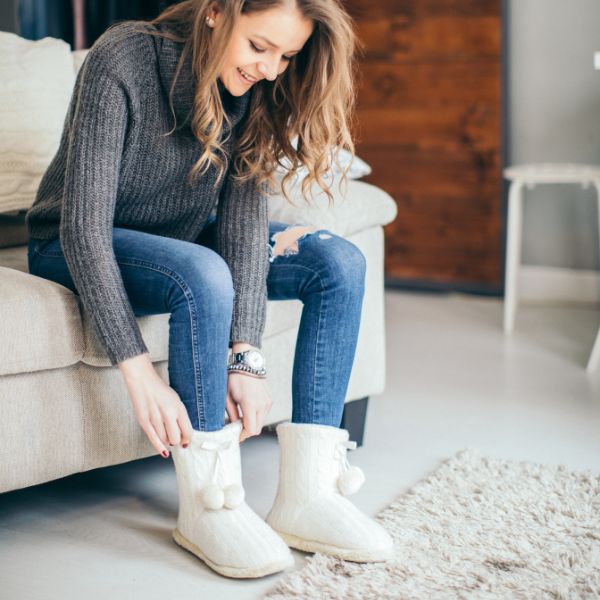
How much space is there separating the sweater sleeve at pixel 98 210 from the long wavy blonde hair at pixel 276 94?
12 cm

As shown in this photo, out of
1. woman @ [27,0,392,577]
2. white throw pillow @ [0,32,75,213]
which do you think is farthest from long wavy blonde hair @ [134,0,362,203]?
white throw pillow @ [0,32,75,213]

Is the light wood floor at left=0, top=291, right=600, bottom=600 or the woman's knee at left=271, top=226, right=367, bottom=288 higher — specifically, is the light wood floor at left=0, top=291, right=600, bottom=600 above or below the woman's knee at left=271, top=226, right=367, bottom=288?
below

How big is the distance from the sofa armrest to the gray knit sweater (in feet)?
0.68

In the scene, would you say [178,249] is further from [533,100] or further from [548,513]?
[533,100]

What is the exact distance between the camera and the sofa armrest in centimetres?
179

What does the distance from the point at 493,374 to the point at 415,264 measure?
1.16 meters

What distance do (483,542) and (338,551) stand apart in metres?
0.22

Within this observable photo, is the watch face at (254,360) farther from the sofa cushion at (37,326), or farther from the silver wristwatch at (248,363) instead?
the sofa cushion at (37,326)

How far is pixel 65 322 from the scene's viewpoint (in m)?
1.43

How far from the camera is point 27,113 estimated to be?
1.90 m

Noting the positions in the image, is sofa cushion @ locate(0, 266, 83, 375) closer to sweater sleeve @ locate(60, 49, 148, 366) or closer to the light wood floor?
sweater sleeve @ locate(60, 49, 148, 366)

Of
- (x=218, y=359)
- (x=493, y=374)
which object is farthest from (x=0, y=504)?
(x=493, y=374)

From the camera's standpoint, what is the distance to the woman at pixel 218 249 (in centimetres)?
134

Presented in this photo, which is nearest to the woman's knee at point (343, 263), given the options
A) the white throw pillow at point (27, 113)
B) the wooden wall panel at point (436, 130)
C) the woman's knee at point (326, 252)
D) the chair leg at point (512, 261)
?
the woman's knee at point (326, 252)
